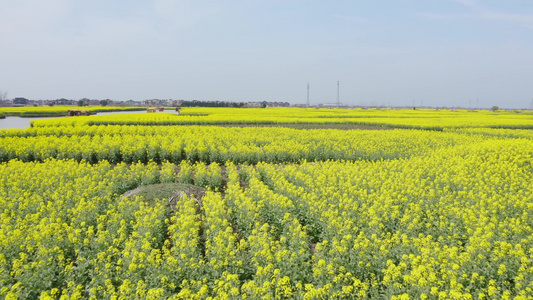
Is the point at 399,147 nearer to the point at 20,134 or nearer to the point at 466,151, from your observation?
the point at 466,151

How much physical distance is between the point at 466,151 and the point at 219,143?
14578mm

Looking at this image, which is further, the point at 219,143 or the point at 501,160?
the point at 219,143

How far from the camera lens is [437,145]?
21.0m

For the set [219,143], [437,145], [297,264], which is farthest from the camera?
[437,145]

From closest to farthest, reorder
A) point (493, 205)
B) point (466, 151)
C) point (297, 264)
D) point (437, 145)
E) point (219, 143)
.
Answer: point (297, 264)
point (493, 205)
point (466, 151)
point (219, 143)
point (437, 145)

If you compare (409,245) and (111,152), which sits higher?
(111,152)

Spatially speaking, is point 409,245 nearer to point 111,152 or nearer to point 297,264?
point 297,264

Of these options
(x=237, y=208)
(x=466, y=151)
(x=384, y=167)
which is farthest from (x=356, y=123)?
(x=237, y=208)

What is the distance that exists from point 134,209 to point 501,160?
16457 millimetres

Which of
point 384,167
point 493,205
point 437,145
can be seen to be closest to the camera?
point 493,205

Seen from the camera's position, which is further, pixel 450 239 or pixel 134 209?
pixel 134 209

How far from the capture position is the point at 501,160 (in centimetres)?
1466

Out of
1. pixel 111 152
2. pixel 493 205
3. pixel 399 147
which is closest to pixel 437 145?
pixel 399 147

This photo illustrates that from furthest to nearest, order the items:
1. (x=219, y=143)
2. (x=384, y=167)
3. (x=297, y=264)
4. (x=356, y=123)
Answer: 1. (x=356, y=123)
2. (x=219, y=143)
3. (x=384, y=167)
4. (x=297, y=264)
